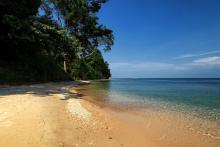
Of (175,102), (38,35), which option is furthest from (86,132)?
(38,35)

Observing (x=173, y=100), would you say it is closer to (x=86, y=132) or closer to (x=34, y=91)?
(x=34, y=91)

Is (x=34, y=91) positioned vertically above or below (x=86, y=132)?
above

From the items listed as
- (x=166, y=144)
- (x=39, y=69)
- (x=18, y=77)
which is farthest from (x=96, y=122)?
(x=39, y=69)

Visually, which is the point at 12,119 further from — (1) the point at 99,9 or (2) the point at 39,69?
(1) the point at 99,9

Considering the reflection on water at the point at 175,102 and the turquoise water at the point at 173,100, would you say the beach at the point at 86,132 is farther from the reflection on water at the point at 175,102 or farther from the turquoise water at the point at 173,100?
the turquoise water at the point at 173,100

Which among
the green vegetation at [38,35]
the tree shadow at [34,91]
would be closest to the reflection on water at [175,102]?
the tree shadow at [34,91]

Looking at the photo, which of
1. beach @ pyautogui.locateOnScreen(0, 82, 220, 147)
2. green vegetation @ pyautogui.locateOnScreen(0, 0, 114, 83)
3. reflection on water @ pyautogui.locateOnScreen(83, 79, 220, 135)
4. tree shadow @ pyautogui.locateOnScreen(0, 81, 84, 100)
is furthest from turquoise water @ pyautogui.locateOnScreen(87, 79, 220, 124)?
green vegetation @ pyautogui.locateOnScreen(0, 0, 114, 83)

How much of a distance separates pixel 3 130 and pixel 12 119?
3.47 feet

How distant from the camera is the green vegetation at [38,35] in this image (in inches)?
708

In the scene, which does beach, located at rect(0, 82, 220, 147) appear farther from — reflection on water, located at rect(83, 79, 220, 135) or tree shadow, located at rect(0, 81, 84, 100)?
tree shadow, located at rect(0, 81, 84, 100)

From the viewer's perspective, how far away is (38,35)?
59.4 feet

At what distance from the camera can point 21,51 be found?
A: 22.8 metres

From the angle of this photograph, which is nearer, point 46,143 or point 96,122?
point 46,143

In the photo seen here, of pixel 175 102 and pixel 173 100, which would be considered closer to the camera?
pixel 175 102
